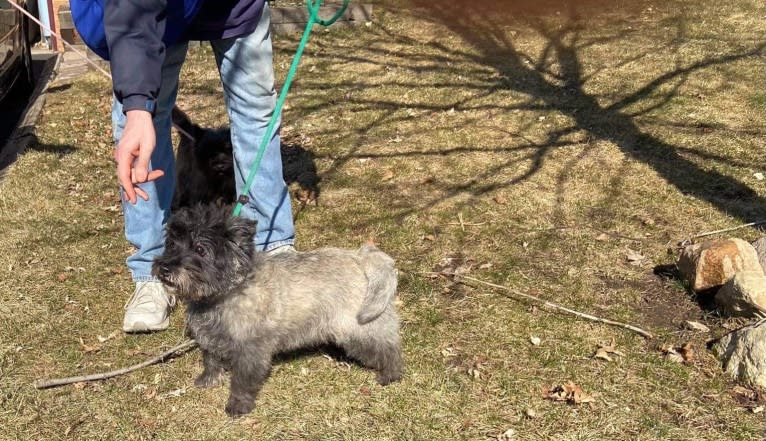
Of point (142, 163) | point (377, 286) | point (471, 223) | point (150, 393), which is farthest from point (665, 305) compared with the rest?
point (142, 163)

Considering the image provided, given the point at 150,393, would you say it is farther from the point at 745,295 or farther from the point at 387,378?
the point at 745,295

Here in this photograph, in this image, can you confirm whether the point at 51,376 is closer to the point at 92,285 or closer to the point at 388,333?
the point at 92,285

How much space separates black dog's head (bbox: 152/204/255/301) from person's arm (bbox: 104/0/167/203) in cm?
48

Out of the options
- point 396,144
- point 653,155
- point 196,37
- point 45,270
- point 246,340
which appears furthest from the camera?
point 396,144

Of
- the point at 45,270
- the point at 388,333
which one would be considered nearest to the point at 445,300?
the point at 388,333

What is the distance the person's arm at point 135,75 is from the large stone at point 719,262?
3191mm

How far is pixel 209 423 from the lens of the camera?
11.7 ft

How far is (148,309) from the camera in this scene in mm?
4223

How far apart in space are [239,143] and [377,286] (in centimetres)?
142

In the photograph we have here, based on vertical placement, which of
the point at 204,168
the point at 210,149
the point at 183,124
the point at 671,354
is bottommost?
the point at 671,354

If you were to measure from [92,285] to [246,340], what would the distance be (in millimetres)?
1743

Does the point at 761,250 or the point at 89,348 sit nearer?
the point at 89,348

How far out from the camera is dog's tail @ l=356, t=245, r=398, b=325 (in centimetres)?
354

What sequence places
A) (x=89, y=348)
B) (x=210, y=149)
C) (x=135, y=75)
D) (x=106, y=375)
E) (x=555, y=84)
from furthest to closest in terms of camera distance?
(x=555, y=84)
(x=210, y=149)
(x=89, y=348)
(x=106, y=375)
(x=135, y=75)
